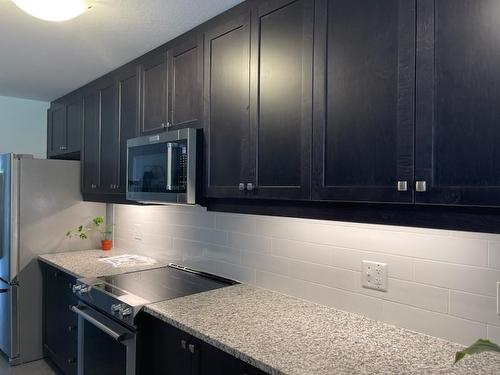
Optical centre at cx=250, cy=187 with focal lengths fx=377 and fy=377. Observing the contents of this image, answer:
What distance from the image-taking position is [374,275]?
156 centimetres

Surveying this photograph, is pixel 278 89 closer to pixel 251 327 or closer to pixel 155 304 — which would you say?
pixel 251 327

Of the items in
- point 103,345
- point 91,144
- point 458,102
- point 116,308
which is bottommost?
point 103,345

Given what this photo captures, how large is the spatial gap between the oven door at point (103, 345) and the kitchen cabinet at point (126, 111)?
0.86 meters

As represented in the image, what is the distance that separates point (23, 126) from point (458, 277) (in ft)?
12.7

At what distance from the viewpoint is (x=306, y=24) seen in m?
1.41

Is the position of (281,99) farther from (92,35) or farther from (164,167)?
(92,35)

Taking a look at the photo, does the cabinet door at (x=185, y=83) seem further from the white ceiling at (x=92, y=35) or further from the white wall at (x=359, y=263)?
the white wall at (x=359, y=263)

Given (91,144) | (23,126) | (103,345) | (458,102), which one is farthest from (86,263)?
(458,102)

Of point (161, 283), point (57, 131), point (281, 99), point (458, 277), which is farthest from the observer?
point (57, 131)

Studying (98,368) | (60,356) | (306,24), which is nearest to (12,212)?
(60,356)

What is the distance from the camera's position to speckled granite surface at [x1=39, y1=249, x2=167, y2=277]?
7.97 feet

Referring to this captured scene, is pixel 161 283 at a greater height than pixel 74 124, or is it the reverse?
pixel 74 124

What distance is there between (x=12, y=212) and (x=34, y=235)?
0.24 m

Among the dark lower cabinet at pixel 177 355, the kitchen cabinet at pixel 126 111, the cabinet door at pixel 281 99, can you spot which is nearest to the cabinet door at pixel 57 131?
the kitchen cabinet at pixel 126 111
